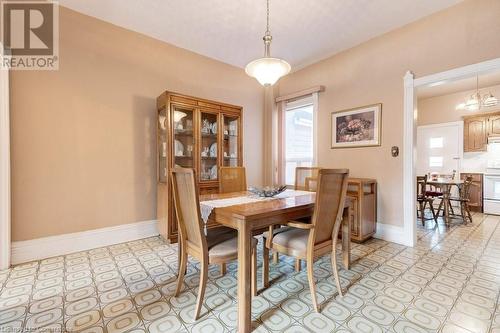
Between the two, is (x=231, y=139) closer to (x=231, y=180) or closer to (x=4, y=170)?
(x=231, y=180)

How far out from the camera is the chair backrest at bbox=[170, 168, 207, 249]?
1.54 m

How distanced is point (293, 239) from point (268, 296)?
1.64ft

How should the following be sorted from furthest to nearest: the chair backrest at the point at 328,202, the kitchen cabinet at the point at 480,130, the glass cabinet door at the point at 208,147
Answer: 1. the kitchen cabinet at the point at 480,130
2. the glass cabinet door at the point at 208,147
3. the chair backrest at the point at 328,202

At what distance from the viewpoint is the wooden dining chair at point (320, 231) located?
1678 millimetres

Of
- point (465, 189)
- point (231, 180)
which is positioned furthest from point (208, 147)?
point (465, 189)

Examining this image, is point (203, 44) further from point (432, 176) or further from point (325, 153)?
point (432, 176)

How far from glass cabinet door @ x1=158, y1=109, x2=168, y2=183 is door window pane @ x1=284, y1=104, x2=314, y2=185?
239cm

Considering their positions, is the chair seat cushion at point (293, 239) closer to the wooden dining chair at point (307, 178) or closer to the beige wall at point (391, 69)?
the wooden dining chair at point (307, 178)

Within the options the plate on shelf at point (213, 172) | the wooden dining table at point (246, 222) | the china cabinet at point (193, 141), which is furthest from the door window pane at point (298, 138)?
the wooden dining table at point (246, 222)

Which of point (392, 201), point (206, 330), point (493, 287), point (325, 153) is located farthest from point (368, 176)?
point (206, 330)

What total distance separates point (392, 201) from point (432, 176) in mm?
2613

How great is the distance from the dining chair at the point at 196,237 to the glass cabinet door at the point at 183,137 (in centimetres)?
146

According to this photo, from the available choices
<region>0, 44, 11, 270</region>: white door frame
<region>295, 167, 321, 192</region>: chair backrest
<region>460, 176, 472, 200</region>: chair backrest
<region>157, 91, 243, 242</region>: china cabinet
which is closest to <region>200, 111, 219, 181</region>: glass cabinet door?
<region>157, 91, 243, 242</region>: china cabinet

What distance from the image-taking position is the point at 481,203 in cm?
490
